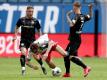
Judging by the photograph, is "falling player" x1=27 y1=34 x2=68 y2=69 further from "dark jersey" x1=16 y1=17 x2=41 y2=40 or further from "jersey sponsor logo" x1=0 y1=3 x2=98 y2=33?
"jersey sponsor logo" x1=0 y1=3 x2=98 y2=33

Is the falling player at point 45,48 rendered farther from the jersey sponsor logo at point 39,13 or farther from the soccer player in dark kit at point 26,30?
the jersey sponsor logo at point 39,13

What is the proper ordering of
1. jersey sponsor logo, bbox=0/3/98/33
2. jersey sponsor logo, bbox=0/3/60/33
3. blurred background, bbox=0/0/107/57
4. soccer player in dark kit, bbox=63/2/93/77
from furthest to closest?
1. jersey sponsor logo, bbox=0/3/60/33
2. jersey sponsor logo, bbox=0/3/98/33
3. blurred background, bbox=0/0/107/57
4. soccer player in dark kit, bbox=63/2/93/77

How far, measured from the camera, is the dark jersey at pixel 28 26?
19234mm

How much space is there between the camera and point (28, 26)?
19.3 meters

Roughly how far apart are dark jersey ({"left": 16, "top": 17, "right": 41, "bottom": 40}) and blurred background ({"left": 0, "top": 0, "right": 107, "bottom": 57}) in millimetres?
12027

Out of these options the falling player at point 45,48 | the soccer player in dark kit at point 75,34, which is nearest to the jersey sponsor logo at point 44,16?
the falling player at point 45,48

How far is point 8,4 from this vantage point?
3272 centimetres

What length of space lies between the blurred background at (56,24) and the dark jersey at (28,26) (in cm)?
1203

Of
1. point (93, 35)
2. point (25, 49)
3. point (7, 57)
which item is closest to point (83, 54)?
point (93, 35)

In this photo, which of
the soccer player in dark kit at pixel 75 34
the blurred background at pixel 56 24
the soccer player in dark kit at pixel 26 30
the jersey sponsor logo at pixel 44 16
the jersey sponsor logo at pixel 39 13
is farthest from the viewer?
the jersey sponsor logo at pixel 39 13

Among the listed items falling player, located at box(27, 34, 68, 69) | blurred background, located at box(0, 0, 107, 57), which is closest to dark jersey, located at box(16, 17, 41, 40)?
falling player, located at box(27, 34, 68, 69)

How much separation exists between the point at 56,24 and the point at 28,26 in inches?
522

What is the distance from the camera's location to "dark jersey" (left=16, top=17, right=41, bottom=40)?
757 inches

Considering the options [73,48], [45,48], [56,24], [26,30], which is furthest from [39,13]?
[73,48]
